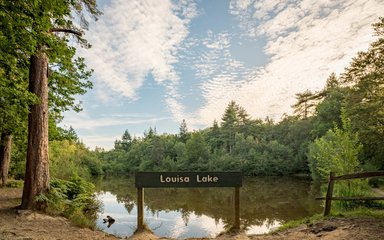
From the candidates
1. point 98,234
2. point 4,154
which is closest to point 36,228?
point 98,234

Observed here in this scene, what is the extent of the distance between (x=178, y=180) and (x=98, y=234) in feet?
7.64

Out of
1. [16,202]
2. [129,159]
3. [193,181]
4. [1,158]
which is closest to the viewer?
[193,181]

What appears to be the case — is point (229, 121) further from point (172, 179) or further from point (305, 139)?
point (172, 179)

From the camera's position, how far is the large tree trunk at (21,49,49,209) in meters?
7.31

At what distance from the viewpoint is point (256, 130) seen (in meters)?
61.8

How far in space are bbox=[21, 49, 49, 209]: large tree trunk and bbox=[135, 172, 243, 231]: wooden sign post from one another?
315 cm

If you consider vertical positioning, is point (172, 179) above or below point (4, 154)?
below

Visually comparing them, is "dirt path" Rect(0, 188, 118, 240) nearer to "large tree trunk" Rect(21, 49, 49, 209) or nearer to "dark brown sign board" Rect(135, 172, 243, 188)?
"large tree trunk" Rect(21, 49, 49, 209)

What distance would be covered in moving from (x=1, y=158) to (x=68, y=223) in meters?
8.54

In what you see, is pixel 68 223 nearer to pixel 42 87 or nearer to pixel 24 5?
pixel 42 87

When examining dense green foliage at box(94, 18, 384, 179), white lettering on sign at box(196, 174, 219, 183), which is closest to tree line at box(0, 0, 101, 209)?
white lettering on sign at box(196, 174, 219, 183)

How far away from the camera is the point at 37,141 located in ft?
24.8

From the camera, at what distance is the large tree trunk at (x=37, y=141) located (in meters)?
7.31

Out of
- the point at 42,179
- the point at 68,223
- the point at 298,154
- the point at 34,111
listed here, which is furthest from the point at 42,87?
the point at 298,154
